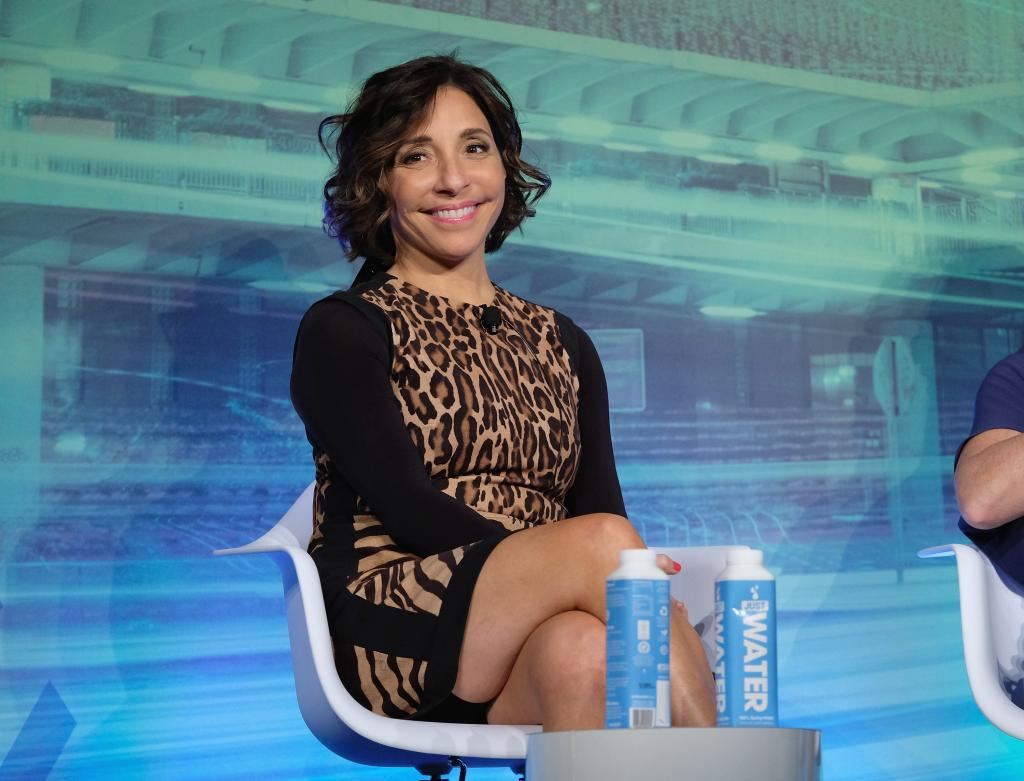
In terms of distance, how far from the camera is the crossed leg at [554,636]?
1.62 meters

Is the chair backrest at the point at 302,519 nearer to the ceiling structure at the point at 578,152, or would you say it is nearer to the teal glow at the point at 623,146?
the ceiling structure at the point at 578,152

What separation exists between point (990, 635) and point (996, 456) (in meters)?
0.27

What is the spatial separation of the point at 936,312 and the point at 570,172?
3.56 feet

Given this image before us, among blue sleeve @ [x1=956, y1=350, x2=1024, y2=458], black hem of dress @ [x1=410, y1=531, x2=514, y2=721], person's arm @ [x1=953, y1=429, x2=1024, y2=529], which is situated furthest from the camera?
blue sleeve @ [x1=956, y1=350, x2=1024, y2=458]

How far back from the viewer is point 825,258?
3621 millimetres

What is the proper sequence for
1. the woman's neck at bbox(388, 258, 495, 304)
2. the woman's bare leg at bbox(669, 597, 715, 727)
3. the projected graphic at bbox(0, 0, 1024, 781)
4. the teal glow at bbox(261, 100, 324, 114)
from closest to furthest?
the woman's bare leg at bbox(669, 597, 715, 727), the woman's neck at bbox(388, 258, 495, 304), the projected graphic at bbox(0, 0, 1024, 781), the teal glow at bbox(261, 100, 324, 114)

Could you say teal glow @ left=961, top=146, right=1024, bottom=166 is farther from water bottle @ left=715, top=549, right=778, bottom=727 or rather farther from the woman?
water bottle @ left=715, top=549, right=778, bottom=727

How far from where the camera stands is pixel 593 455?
2359mm

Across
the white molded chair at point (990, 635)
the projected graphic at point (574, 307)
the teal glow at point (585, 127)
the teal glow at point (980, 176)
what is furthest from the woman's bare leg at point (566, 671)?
the teal glow at point (980, 176)

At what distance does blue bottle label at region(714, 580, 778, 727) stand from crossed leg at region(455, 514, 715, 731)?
0.61ft

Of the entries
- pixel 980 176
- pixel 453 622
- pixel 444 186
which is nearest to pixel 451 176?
pixel 444 186

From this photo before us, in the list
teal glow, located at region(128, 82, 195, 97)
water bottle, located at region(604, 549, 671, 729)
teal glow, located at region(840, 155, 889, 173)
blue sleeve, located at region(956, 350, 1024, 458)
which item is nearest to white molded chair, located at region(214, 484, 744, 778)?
→ water bottle, located at region(604, 549, 671, 729)

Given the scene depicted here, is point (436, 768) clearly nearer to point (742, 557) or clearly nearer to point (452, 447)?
point (452, 447)

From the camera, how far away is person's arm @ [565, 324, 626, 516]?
232 centimetres
